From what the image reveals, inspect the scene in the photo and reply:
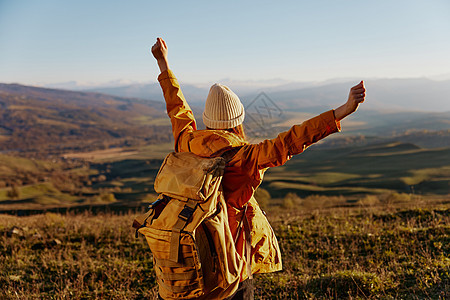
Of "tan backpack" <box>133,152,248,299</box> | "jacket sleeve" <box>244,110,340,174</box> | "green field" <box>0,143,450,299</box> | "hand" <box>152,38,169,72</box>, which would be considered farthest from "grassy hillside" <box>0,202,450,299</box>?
"hand" <box>152,38,169,72</box>

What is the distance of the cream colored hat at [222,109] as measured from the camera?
2.82 m

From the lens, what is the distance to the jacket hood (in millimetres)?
2689

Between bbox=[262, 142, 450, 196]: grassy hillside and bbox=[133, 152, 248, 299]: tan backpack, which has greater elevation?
bbox=[133, 152, 248, 299]: tan backpack

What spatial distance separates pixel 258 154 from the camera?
2.50 m

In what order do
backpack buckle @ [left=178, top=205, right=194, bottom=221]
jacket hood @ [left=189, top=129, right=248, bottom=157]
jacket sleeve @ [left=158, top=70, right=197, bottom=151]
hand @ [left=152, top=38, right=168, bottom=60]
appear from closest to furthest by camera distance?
1. backpack buckle @ [left=178, top=205, right=194, bottom=221]
2. jacket hood @ [left=189, top=129, right=248, bottom=157]
3. jacket sleeve @ [left=158, top=70, right=197, bottom=151]
4. hand @ [left=152, top=38, right=168, bottom=60]

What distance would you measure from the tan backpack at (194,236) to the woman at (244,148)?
165mm

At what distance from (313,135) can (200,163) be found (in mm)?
931

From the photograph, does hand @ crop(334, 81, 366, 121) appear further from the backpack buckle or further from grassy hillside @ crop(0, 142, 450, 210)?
grassy hillside @ crop(0, 142, 450, 210)

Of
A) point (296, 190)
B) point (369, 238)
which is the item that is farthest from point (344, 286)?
point (296, 190)

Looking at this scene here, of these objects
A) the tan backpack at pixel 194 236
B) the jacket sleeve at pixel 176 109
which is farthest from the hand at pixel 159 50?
the tan backpack at pixel 194 236

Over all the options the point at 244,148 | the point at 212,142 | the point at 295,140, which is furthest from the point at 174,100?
the point at 295,140

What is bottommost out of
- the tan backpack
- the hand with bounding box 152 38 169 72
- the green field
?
the green field

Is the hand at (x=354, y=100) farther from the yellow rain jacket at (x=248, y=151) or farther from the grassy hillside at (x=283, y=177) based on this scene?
the grassy hillside at (x=283, y=177)

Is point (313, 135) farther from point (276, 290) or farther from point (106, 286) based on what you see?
A: point (106, 286)
